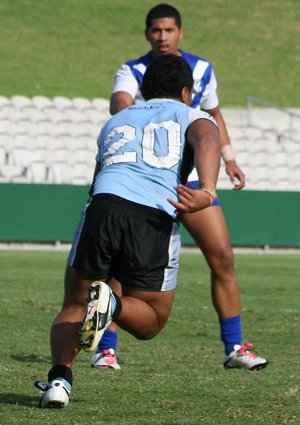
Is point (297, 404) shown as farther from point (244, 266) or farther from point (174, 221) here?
point (244, 266)

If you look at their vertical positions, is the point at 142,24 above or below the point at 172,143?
above

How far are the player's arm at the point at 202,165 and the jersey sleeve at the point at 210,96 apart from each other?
2018 millimetres

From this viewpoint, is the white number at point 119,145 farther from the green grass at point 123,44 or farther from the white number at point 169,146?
the green grass at point 123,44

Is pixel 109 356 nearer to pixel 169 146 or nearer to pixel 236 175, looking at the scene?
pixel 236 175

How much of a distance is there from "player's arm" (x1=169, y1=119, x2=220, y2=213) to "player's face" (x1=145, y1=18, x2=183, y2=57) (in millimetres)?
1953

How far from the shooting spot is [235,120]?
28422 millimetres

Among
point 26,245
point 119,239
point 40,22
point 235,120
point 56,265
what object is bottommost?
point 119,239

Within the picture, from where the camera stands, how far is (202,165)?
224 inches

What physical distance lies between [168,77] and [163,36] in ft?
5.76

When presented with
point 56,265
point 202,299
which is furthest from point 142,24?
point 202,299

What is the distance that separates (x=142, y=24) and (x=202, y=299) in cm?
2836

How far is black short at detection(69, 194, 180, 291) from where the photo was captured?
5664 mm

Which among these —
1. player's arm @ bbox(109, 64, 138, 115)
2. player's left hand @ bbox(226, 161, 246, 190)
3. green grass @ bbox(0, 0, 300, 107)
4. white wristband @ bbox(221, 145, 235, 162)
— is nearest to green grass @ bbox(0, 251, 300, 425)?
player's left hand @ bbox(226, 161, 246, 190)

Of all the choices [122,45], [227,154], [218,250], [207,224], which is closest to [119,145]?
[207,224]
